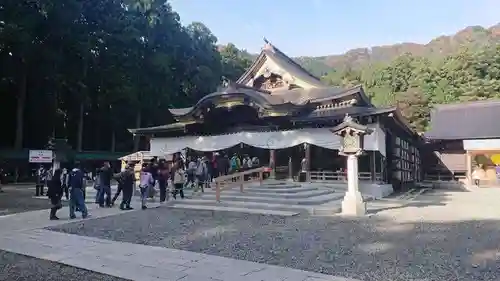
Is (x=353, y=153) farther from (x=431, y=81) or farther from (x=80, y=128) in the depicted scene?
(x=431, y=81)

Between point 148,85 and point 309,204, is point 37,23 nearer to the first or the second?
point 148,85

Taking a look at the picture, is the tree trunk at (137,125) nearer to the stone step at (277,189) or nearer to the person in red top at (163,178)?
the person in red top at (163,178)

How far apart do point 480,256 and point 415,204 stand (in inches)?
249

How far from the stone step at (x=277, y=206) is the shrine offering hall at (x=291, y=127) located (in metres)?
3.45

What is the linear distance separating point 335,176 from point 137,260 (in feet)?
34.4

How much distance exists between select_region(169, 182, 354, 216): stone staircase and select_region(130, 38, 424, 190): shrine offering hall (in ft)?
6.74

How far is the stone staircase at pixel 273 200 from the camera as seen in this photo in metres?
10.3

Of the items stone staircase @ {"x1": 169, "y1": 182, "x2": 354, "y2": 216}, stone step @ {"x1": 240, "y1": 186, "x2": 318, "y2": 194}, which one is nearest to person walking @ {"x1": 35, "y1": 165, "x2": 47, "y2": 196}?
stone staircase @ {"x1": 169, "y1": 182, "x2": 354, "y2": 216}

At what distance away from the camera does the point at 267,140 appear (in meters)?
15.7

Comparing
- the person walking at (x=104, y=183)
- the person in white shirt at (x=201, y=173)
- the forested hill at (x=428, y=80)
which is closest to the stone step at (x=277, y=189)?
A: the person in white shirt at (x=201, y=173)

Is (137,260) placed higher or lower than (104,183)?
lower

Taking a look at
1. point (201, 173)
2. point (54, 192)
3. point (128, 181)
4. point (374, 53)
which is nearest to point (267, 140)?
point (201, 173)

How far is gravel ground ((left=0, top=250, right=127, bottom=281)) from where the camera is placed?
4.83 m

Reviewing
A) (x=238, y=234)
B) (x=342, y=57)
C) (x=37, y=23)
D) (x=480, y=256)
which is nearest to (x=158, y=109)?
(x=37, y=23)
